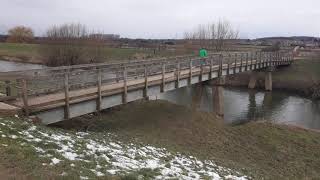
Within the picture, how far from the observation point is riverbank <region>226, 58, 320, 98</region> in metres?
43.9

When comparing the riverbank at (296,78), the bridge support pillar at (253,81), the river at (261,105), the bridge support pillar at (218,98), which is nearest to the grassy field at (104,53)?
the riverbank at (296,78)

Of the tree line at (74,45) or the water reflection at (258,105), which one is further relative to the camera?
the tree line at (74,45)

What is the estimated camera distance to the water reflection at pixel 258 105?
2880 cm

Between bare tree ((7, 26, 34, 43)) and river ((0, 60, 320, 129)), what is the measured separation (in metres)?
85.1

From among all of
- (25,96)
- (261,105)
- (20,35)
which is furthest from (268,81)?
(20,35)

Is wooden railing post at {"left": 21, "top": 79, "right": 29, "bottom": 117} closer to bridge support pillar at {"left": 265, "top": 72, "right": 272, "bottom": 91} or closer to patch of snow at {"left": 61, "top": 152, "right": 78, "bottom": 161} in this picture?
patch of snow at {"left": 61, "top": 152, "right": 78, "bottom": 161}

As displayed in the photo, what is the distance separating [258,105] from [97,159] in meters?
29.2

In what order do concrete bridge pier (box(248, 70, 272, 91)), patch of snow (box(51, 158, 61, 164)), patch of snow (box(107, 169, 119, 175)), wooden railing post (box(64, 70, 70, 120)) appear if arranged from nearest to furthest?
patch of snow (box(51, 158, 61, 164))
patch of snow (box(107, 169, 119, 175))
wooden railing post (box(64, 70, 70, 120))
concrete bridge pier (box(248, 70, 272, 91))

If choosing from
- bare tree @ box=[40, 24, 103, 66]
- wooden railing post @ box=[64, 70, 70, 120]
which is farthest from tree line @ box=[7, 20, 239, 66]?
wooden railing post @ box=[64, 70, 70, 120]

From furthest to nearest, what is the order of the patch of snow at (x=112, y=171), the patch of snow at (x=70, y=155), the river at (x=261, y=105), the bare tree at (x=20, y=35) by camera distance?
1. the bare tree at (x=20, y=35)
2. the river at (x=261, y=105)
3. the patch of snow at (x=70, y=155)
4. the patch of snow at (x=112, y=171)

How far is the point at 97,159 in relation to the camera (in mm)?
8844

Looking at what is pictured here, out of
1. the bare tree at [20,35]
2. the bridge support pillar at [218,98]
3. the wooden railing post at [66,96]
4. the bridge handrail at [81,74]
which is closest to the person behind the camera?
the bridge handrail at [81,74]

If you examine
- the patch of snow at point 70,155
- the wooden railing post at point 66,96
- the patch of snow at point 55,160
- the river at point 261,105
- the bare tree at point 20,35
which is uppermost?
the bare tree at point 20,35

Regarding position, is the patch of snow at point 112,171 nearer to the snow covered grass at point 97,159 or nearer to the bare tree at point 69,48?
the snow covered grass at point 97,159
